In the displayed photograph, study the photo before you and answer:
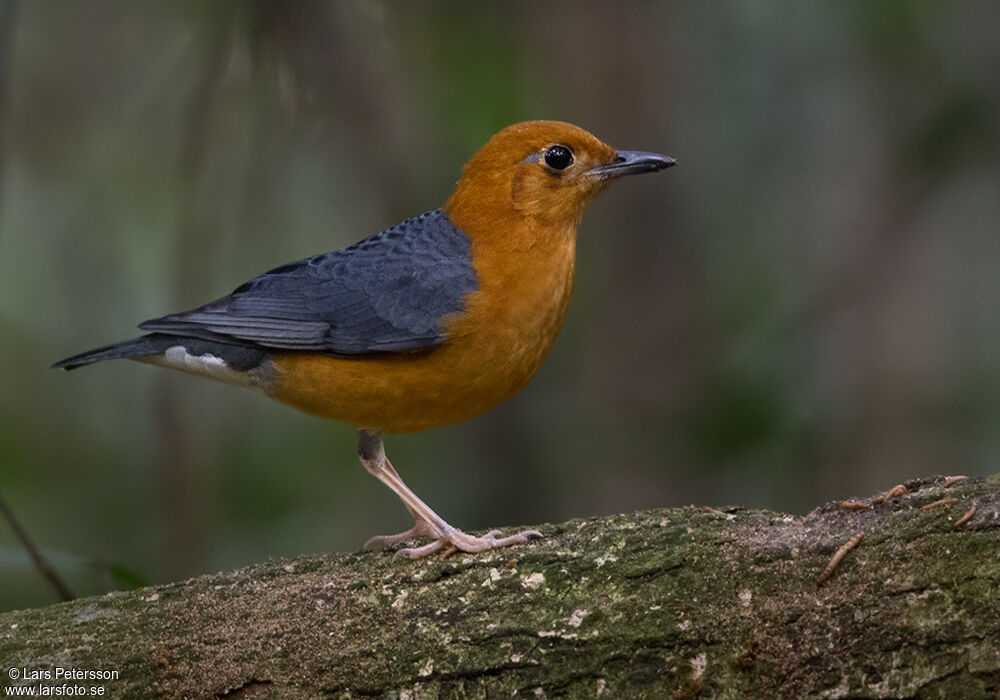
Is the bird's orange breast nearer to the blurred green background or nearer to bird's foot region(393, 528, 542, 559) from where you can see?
bird's foot region(393, 528, 542, 559)

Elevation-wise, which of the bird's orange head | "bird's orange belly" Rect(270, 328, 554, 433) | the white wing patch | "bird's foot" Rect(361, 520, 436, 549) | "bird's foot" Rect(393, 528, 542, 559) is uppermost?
the bird's orange head

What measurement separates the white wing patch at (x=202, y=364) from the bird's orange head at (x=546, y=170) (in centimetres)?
149

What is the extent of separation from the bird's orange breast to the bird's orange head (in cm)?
12

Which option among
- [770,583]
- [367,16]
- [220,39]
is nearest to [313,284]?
[220,39]

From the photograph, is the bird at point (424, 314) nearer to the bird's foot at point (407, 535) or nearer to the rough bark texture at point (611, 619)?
the bird's foot at point (407, 535)

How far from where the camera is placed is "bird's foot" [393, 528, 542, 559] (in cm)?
469

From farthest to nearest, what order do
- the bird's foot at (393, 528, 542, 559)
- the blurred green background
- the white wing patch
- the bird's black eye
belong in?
the blurred green background → the white wing patch → the bird's black eye → the bird's foot at (393, 528, 542, 559)

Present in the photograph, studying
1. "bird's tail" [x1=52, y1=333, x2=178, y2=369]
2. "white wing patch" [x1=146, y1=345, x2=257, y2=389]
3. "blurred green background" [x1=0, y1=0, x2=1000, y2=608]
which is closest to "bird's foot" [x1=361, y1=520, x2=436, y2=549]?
"white wing patch" [x1=146, y1=345, x2=257, y2=389]

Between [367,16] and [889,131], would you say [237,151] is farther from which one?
[889,131]

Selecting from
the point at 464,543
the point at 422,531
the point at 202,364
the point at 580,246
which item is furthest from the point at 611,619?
the point at 580,246

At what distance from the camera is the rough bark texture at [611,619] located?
11.7 feet

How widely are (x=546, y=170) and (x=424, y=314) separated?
3.34 ft

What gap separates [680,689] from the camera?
3664mm

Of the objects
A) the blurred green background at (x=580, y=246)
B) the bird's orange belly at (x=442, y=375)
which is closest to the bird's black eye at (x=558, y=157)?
the bird's orange belly at (x=442, y=375)
